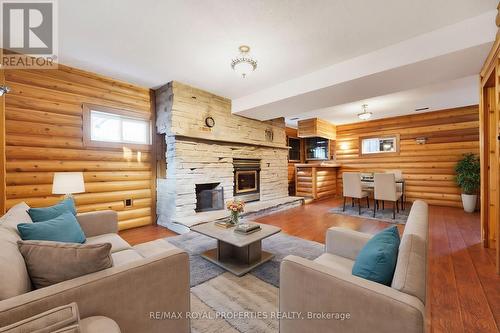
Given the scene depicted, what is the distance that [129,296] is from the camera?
111 centimetres

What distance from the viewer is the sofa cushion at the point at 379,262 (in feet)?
3.48

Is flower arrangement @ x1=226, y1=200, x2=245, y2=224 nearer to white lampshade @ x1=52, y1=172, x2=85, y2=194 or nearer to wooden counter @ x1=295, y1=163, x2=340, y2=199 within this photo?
white lampshade @ x1=52, y1=172, x2=85, y2=194

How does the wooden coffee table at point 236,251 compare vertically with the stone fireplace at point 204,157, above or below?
below

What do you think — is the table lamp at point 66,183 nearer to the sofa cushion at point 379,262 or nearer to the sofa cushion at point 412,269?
the sofa cushion at point 379,262

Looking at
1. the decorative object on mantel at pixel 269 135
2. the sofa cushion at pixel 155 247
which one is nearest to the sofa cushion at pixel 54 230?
the sofa cushion at pixel 155 247

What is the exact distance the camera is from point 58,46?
2.65 m

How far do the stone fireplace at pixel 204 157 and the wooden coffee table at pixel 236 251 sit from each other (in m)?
1.17

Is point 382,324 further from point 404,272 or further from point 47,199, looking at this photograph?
point 47,199

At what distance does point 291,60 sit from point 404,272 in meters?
2.82

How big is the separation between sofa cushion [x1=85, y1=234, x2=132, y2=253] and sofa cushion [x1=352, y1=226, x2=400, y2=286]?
6.41 ft

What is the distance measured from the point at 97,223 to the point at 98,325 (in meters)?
1.72

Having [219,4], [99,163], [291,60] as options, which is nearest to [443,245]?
[291,60]

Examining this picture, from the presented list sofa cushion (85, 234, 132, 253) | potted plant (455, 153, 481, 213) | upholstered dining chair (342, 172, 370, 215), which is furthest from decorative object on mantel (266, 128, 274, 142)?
potted plant (455, 153, 481, 213)

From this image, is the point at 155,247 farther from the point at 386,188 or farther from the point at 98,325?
the point at 386,188
